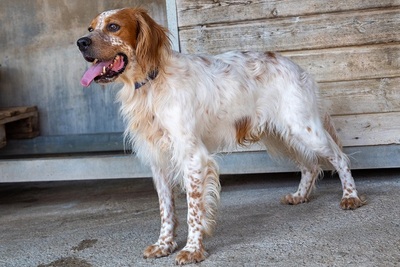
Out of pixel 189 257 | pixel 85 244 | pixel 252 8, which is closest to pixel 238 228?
pixel 189 257

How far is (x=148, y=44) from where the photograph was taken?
10.0 ft

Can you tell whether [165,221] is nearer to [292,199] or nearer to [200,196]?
[200,196]

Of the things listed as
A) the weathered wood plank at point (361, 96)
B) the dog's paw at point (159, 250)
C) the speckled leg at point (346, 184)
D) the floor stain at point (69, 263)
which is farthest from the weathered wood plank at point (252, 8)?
the floor stain at point (69, 263)

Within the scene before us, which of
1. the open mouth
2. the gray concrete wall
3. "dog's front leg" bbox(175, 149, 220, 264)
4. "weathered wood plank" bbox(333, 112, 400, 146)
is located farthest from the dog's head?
the gray concrete wall

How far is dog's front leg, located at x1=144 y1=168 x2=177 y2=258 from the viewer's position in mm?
3141

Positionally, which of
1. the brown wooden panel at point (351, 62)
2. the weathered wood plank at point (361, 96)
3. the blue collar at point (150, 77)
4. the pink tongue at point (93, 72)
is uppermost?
the pink tongue at point (93, 72)

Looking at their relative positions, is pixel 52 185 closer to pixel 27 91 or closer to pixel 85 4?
pixel 27 91

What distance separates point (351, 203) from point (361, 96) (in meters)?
0.94

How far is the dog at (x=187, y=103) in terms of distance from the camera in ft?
9.96

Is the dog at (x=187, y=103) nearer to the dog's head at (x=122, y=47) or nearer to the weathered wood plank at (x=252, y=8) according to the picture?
the dog's head at (x=122, y=47)

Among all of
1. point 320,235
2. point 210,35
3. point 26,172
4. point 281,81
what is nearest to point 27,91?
point 26,172

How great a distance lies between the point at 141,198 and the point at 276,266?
6.99ft

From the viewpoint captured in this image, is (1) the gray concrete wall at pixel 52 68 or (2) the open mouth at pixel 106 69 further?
(1) the gray concrete wall at pixel 52 68

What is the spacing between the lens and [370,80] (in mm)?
4332
